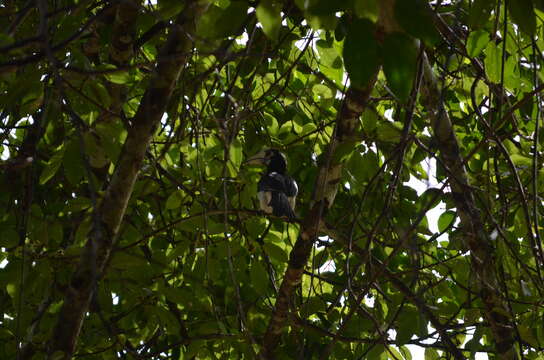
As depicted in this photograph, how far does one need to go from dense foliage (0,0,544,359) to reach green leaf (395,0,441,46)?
0.11 m

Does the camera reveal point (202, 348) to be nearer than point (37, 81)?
No

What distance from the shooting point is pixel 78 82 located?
2049mm

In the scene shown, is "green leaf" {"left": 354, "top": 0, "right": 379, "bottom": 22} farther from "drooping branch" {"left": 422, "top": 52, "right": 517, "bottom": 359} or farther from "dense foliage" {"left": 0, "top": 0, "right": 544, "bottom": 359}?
"drooping branch" {"left": 422, "top": 52, "right": 517, "bottom": 359}

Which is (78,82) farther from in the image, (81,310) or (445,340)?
(445,340)

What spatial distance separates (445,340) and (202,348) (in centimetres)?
112

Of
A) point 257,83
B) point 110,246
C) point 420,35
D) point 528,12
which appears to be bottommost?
point 420,35

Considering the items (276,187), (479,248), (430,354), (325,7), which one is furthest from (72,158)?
(276,187)

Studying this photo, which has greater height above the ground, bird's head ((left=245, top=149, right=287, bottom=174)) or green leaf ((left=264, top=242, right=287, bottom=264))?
bird's head ((left=245, top=149, right=287, bottom=174))

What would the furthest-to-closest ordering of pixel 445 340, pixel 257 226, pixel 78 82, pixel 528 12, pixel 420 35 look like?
pixel 257 226, pixel 445 340, pixel 78 82, pixel 528 12, pixel 420 35

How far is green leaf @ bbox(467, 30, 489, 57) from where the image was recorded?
222 cm

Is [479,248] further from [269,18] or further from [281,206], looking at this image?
[269,18]

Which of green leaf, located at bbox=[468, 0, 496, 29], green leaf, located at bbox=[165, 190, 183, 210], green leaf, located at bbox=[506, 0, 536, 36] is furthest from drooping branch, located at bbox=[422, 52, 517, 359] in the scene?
green leaf, located at bbox=[506, 0, 536, 36]

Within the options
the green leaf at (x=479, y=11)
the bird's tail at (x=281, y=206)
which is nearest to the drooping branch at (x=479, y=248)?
the green leaf at (x=479, y=11)

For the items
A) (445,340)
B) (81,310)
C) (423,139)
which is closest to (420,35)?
(445,340)
